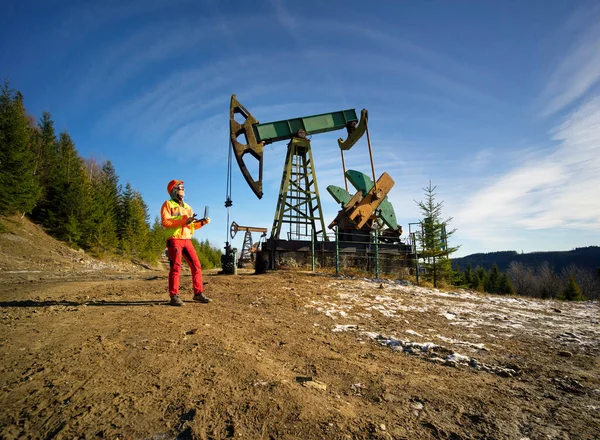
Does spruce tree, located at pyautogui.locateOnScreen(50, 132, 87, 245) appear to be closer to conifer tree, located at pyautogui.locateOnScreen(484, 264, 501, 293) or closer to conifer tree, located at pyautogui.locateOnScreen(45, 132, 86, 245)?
conifer tree, located at pyautogui.locateOnScreen(45, 132, 86, 245)

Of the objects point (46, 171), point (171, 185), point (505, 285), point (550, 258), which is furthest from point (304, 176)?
point (550, 258)

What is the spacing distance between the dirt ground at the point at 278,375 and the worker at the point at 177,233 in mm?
440

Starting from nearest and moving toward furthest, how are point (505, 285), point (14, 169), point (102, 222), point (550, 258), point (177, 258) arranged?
point (177, 258)
point (14, 169)
point (102, 222)
point (505, 285)
point (550, 258)

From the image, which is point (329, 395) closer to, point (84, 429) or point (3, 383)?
point (84, 429)

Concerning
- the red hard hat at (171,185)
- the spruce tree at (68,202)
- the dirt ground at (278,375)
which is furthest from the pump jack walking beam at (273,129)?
the spruce tree at (68,202)

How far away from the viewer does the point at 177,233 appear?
429 cm

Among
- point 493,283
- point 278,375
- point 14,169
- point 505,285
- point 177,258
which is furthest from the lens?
point 493,283

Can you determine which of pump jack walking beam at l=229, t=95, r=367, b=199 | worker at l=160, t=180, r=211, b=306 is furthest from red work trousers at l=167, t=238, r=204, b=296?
pump jack walking beam at l=229, t=95, r=367, b=199

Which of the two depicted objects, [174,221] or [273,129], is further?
[273,129]

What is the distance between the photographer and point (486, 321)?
15.9 ft

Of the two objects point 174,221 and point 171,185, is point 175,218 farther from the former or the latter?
point 171,185

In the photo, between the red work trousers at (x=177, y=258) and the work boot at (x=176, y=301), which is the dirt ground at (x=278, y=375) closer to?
the work boot at (x=176, y=301)

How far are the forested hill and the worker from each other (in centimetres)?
11321

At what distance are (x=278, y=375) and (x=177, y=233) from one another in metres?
2.93
